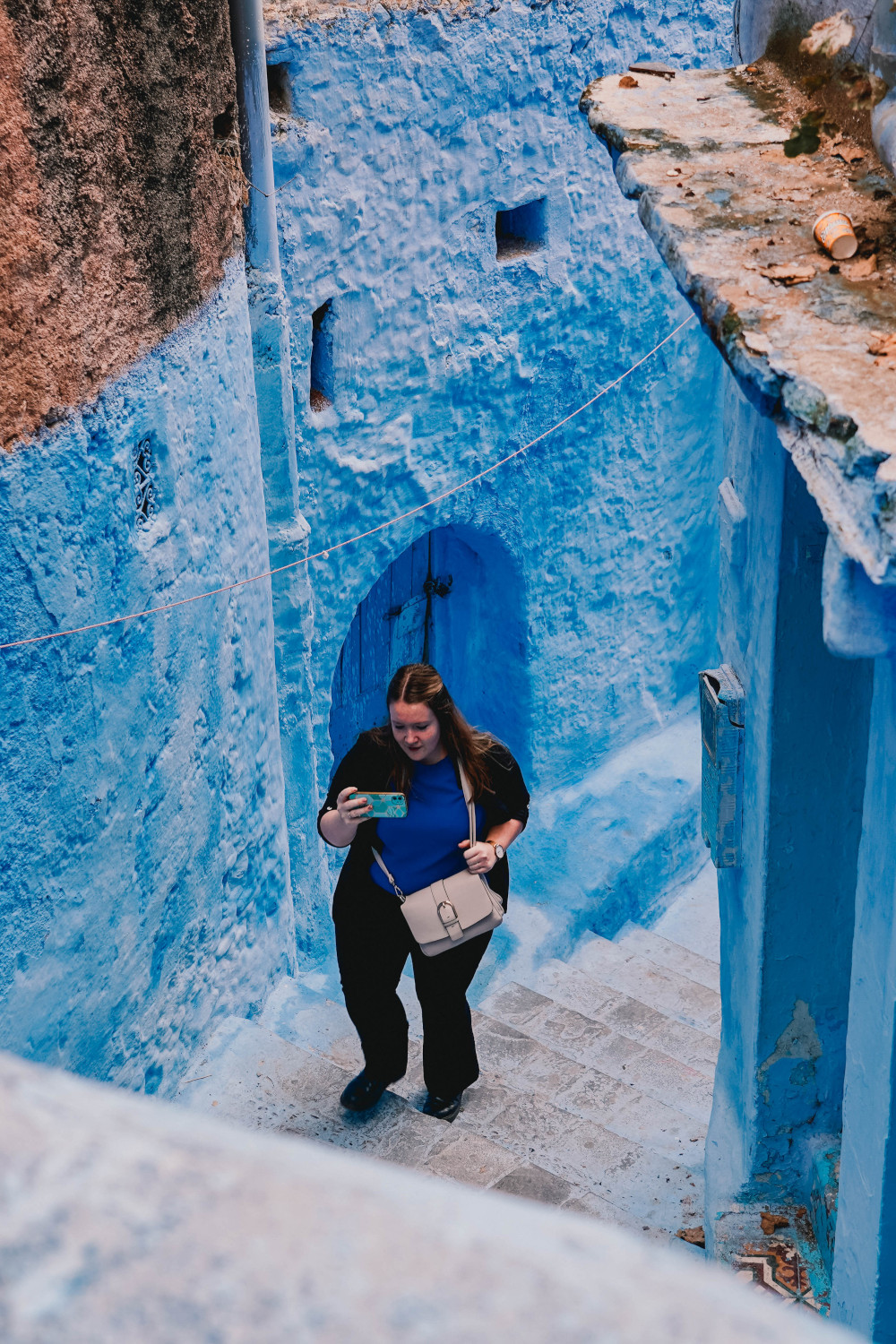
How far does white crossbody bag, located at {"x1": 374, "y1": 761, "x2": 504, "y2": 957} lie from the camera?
4004 millimetres

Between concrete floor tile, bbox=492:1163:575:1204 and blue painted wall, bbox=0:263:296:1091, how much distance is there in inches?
43.5

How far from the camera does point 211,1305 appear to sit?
687mm

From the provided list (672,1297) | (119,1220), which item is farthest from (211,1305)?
(672,1297)

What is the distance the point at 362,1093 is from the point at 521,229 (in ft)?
13.8

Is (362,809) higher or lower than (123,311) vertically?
lower

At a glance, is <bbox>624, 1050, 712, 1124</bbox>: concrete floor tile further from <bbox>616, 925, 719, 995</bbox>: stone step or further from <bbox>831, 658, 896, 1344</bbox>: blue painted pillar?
<bbox>831, 658, 896, 1344</bbox>: blue painted pillar

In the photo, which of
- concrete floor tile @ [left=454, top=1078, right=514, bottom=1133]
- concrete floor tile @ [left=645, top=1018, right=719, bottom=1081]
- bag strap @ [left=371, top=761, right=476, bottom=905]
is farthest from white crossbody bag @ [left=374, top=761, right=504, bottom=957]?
concrete floor tile @ [left=645, top=1018, right=719, bottom=1081]

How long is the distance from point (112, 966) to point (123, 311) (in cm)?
176

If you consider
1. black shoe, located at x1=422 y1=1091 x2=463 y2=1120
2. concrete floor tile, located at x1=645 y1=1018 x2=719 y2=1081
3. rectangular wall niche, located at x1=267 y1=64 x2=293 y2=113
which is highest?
rectangular wall niche, located at x1=267 y1=64 x2=293 y2=113

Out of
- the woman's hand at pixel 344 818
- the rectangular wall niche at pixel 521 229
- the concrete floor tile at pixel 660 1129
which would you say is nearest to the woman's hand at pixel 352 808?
the woman's hand at pixel 344 818

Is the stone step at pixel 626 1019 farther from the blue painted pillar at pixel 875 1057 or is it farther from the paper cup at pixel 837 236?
the paper cup at pixel 837 236

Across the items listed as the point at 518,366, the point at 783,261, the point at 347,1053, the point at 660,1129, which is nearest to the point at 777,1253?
the point at 660,1129

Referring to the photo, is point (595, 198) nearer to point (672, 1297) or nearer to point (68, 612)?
point (68, 612)

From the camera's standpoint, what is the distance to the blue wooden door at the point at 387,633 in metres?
6.98
